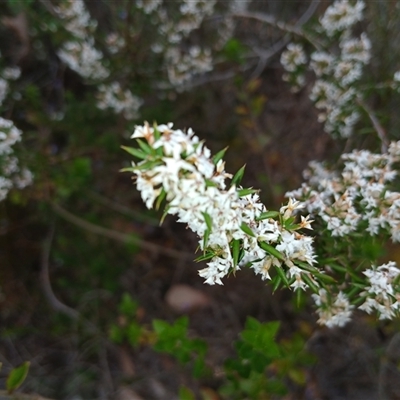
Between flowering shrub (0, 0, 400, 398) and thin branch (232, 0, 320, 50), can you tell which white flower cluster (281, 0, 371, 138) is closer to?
flowering shrub (0, 0, 400, 398)

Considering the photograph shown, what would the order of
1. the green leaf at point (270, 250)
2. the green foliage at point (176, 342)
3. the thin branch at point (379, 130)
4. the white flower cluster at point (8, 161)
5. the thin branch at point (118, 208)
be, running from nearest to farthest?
the green leaf at point (270, 250) < the thin branch at point (379, 130) < the white flower cluster at point (8, 161) < the green foliage at point (176, 342) < the thin branch at point (118, 208)

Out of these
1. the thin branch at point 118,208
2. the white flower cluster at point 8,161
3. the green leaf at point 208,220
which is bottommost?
the green leaf at point 208,220

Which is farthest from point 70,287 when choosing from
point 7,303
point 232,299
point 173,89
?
point 173,89

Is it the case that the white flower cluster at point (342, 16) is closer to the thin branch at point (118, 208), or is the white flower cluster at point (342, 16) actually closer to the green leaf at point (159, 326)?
the thin branch at point (118, 208)

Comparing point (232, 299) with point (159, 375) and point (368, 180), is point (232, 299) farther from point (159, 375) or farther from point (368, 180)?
point (368, 180)

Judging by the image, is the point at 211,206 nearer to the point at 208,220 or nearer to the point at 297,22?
the point at 208,220

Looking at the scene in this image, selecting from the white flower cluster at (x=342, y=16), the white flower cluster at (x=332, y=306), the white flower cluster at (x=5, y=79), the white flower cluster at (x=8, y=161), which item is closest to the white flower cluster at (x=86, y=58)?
the white flower cluster at (x=5, y=79)
